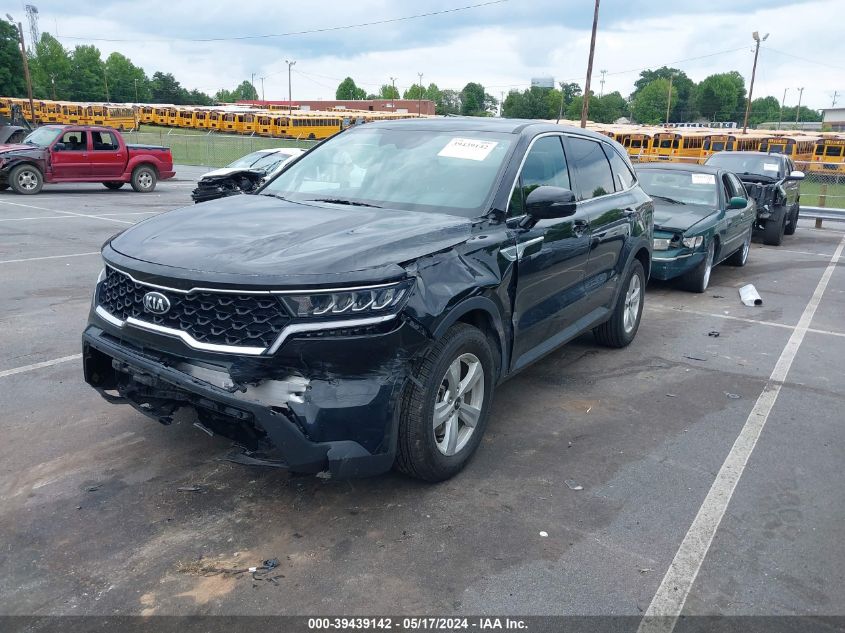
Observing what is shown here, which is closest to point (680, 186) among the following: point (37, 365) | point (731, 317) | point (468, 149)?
point (731, 317)

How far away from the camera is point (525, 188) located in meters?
4.40

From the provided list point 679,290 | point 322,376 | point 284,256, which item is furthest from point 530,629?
point 679,290

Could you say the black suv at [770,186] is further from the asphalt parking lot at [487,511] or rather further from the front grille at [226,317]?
the front grille at [226,317]

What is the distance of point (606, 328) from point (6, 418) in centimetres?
470

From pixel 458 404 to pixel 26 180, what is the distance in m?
18.8

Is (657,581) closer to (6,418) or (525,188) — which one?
(525,188)

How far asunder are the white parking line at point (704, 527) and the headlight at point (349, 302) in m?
1.67

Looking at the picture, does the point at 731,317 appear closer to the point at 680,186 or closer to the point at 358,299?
the point at 680,186

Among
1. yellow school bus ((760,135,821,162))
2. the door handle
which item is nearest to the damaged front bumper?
the door handle

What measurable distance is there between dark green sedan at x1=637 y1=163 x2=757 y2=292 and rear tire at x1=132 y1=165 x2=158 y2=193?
15.6 meters

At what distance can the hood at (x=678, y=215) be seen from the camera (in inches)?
359

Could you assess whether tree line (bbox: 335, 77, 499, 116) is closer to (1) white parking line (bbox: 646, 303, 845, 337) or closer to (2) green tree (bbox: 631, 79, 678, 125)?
(2) green tree (bbox: 631, 79, 678, 125)

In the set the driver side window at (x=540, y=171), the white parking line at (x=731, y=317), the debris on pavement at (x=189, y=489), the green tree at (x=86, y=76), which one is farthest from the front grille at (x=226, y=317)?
the green tree at (x=86, y=76)

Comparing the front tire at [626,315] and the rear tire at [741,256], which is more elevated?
the front tire at [626,315]
